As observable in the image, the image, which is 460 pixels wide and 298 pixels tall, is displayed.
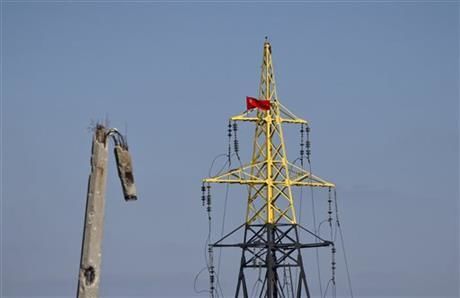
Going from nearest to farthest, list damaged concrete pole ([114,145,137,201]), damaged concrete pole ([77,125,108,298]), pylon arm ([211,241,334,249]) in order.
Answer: damaged concrete pole ([77,125,108,298]), damaged concrete pole ([114,145,137,201]), pylon arm ([211,241,334,249])

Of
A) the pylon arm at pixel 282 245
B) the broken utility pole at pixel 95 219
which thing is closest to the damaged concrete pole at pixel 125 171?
the broken utility pole at pixel 95 219

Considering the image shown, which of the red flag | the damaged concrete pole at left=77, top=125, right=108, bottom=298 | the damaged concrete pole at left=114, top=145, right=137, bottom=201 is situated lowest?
the damaged concrete pole at left=77, top=125, right=108, bottom=298

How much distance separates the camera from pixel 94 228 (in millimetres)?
18453

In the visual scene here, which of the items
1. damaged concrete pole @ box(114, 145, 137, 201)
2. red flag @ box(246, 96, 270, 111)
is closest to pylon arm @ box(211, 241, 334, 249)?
red flag @ box(246, 96, 270, 111)

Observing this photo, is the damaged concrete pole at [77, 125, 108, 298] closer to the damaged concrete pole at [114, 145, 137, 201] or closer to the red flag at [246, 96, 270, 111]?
the damaged concrete pole at [114, 145, 137, 201]

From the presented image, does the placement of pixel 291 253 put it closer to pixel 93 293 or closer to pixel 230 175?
pixel 230 175

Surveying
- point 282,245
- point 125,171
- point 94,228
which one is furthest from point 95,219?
point 282,245

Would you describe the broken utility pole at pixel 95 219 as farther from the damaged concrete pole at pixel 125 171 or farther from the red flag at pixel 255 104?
the red flag at pixel 255 104

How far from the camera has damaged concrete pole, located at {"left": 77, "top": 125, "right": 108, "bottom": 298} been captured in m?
18.3

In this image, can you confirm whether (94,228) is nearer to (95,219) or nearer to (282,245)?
(95,219)

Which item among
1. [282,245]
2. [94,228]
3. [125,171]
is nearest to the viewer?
[94,228]

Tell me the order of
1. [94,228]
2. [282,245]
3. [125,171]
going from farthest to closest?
[282,245]
[125,171]
[94,228]

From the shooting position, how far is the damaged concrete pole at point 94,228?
60.1 feet

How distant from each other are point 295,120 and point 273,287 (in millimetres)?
11994
